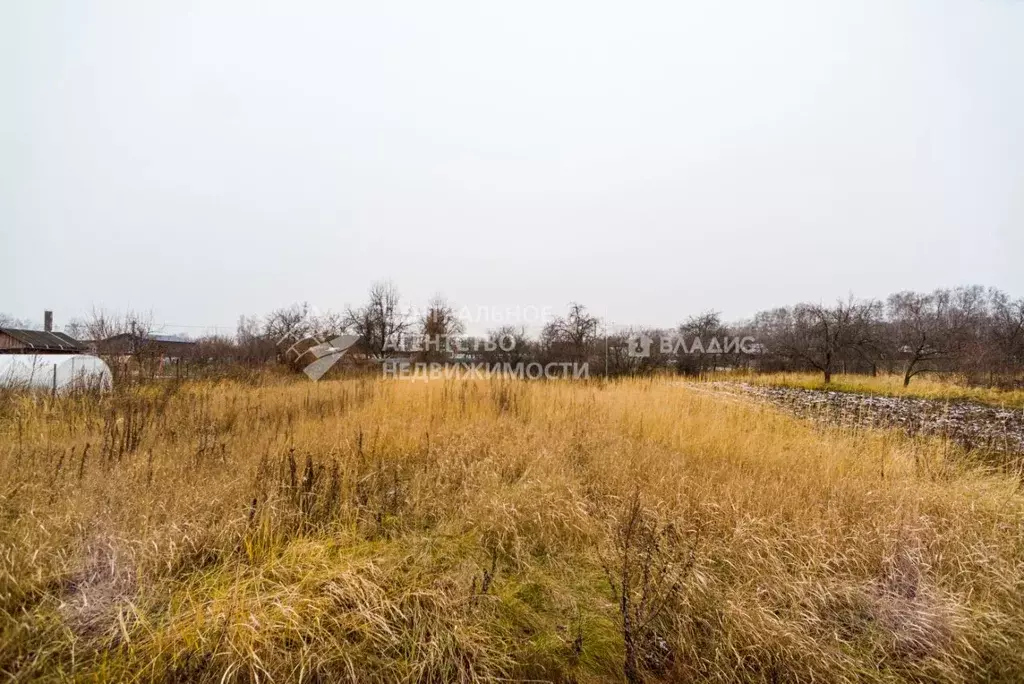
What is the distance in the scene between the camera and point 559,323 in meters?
13.2

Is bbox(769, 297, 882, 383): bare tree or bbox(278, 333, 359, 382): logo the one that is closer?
bbox(278, 333, 359, 382): logo

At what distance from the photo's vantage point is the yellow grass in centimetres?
824

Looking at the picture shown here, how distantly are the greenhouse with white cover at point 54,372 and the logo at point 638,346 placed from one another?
1282 cm

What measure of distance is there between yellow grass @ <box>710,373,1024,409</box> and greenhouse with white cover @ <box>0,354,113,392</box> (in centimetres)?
1728

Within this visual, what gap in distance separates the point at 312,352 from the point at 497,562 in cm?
1088

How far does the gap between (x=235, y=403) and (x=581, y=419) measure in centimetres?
518

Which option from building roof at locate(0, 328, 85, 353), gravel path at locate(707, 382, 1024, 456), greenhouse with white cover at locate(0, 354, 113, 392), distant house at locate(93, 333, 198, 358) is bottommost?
gravel path at locate(707, 382, 1024, 456)

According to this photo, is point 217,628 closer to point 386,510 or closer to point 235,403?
point 386,510

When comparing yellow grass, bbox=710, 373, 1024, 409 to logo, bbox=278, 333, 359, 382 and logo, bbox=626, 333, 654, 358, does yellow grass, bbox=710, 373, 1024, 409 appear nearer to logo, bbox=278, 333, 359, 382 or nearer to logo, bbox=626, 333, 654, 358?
logo, bbox=626, 333, 654, 358

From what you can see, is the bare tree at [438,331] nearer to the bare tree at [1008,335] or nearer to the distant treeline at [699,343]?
the distant treeline at [699,343]

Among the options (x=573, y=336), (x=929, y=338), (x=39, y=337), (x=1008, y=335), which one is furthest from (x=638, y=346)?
(x=39, y=337)

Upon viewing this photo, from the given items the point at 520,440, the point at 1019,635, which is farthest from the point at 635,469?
the point at 1019,635

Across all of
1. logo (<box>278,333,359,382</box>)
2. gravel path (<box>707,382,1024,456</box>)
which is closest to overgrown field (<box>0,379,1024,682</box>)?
gravel path (<box>707,382,1024,456</box>)

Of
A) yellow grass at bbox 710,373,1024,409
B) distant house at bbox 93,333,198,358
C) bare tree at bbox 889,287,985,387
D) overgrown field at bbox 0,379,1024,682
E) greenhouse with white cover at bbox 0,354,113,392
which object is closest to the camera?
overgrown field at bbox 0,379,1024,682
